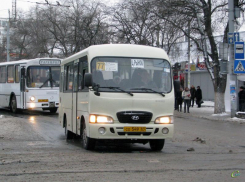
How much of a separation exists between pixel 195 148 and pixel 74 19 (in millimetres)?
28960

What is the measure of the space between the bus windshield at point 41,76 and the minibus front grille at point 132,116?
13715 mm

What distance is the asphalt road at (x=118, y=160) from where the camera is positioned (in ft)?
24.1

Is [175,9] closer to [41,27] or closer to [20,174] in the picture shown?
[20,174]

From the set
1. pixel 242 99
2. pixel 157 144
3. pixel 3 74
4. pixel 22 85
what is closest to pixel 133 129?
pixel 157 144

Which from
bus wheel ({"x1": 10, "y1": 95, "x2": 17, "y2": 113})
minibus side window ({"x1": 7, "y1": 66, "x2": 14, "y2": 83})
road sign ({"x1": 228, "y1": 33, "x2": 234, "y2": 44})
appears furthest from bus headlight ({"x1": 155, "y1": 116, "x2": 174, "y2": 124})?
minibus side window ({"x1": 7, "y1": 66, "x2": 14, "y2": 83})

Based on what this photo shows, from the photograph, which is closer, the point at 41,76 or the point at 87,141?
the point at 87,141

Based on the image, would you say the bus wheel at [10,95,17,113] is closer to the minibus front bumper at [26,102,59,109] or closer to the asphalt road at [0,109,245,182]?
the minibus front bumper at [26,102,59,109]

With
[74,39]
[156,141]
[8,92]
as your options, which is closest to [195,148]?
[156,141]

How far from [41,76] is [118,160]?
15.1 metres

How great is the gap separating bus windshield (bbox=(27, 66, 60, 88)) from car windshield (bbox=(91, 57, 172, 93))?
1316 centimetres

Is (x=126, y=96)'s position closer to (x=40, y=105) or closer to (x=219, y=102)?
(x=40, y=105)

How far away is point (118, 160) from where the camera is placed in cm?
911

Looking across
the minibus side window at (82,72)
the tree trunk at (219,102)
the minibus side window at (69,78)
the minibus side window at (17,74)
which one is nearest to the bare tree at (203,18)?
the tree trunk at (219,102)

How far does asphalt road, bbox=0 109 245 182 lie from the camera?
7359 mm
